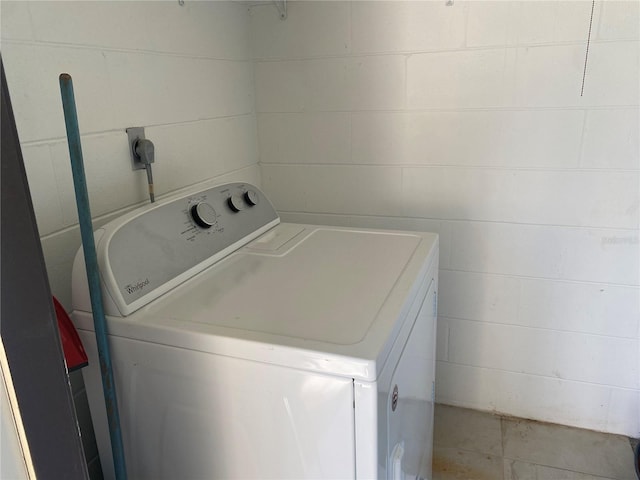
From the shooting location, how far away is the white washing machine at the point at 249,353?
2.76 feet

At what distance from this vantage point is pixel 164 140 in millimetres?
1427

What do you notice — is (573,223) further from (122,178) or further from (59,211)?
(59,211)

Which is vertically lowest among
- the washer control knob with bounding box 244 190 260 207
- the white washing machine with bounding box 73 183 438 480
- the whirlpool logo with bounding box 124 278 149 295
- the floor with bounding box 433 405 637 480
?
the floor with bounding box 433 405 637 480

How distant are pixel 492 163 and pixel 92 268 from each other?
4.51 ft

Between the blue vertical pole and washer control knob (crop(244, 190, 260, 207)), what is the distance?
22.2 inches

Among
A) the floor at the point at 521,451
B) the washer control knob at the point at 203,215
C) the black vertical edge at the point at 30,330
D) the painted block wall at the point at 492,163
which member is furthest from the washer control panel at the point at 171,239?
the floor at the point at 521,451

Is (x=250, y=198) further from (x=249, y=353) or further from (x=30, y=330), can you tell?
(x=30, y=330)

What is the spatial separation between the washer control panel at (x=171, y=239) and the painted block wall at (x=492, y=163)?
0.63 m

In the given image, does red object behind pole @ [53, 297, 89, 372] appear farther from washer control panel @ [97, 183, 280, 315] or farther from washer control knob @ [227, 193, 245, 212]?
washer control knob @ [227, 193, 245, 212]

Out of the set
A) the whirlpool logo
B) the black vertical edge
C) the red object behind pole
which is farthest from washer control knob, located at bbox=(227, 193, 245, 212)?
the black vertical edge

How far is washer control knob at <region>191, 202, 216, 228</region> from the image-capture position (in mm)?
1194

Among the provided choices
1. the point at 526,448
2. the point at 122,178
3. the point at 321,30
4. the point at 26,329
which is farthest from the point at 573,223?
the point at 26,329

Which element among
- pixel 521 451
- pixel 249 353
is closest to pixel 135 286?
pixel 249 353

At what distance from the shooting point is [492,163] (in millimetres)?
1763
